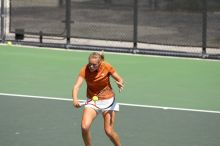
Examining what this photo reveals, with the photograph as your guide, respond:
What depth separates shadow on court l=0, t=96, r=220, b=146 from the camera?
13.3 metres

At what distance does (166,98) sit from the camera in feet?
56.2

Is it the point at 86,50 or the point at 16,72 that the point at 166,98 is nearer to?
the point at 16,72

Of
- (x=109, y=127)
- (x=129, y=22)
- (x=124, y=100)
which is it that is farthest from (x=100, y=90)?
(x=129, y=22)

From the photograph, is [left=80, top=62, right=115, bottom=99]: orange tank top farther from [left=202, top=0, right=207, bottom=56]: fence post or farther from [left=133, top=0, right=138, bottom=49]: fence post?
[left=133, top=0, right=138, bottom=49]: fence post

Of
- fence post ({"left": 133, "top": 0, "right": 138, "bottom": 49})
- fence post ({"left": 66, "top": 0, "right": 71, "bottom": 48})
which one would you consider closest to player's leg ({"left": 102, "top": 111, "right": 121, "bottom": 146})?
fence post ({"left": 133, "top": 0, "right": 138, "bottom": 49})

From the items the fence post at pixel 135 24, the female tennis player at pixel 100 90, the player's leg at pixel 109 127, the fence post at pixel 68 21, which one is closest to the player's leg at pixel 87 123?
the female tennis player at pixel 100 90

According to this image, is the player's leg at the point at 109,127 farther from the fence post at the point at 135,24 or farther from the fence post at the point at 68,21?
the fence post at the point at 68,21

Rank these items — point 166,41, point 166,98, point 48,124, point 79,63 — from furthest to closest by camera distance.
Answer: point 166,41 → point 79,63 → point 166,98 → point 48,124

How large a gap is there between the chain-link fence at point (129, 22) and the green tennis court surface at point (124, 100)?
0.80 metres

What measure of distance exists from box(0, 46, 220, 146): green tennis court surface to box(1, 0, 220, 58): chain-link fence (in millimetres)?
801

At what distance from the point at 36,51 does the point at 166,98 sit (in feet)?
22.1

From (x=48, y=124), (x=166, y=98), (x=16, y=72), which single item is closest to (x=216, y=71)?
(x=166, y=98)

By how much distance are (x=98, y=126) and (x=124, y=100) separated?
2.62 m

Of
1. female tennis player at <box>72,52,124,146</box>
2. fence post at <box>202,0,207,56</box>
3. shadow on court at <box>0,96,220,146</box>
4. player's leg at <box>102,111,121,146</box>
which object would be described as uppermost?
fence post at <box>202,0,207,56</box>
